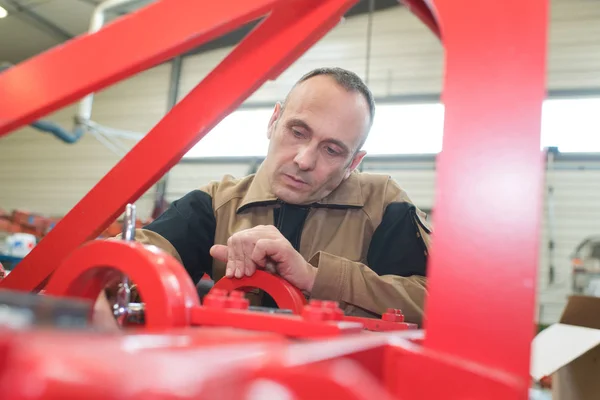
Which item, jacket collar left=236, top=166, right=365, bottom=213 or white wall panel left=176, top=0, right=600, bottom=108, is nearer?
jacket collar left=236, top=166, right=365, bottom=213

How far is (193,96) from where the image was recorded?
3.72 feet

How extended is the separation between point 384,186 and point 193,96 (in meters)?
0.74

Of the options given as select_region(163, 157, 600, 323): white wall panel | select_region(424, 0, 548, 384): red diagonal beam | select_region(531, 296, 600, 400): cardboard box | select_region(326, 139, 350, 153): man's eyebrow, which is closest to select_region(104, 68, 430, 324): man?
select_region(326, 139, 350, 153): man's eyebrow

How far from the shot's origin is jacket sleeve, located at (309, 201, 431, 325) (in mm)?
1163

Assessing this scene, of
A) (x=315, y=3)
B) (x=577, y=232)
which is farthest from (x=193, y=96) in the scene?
(x=577, y=232)

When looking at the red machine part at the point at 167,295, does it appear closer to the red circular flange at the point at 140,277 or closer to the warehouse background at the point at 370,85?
the red circular flange at the point at 140,277

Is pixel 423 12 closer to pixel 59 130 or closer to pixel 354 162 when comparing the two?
pixel 354 162

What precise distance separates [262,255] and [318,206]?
0.55 metres

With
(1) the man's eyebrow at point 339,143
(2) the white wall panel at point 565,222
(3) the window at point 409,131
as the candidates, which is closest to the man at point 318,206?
(1) the man's eyebrow at point 339,143

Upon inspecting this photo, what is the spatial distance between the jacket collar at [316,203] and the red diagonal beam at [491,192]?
36.0 inches

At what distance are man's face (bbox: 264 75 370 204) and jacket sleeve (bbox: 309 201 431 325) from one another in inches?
9.3

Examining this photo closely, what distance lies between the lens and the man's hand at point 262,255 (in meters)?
1.01

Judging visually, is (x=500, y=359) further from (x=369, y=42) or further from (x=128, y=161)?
(x=369, y=42)

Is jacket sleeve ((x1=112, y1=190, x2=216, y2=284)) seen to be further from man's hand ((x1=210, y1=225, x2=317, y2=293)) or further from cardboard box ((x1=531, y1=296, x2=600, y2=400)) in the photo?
cardboard box ((x1=531, y1=296, x2=600, y2=400))
